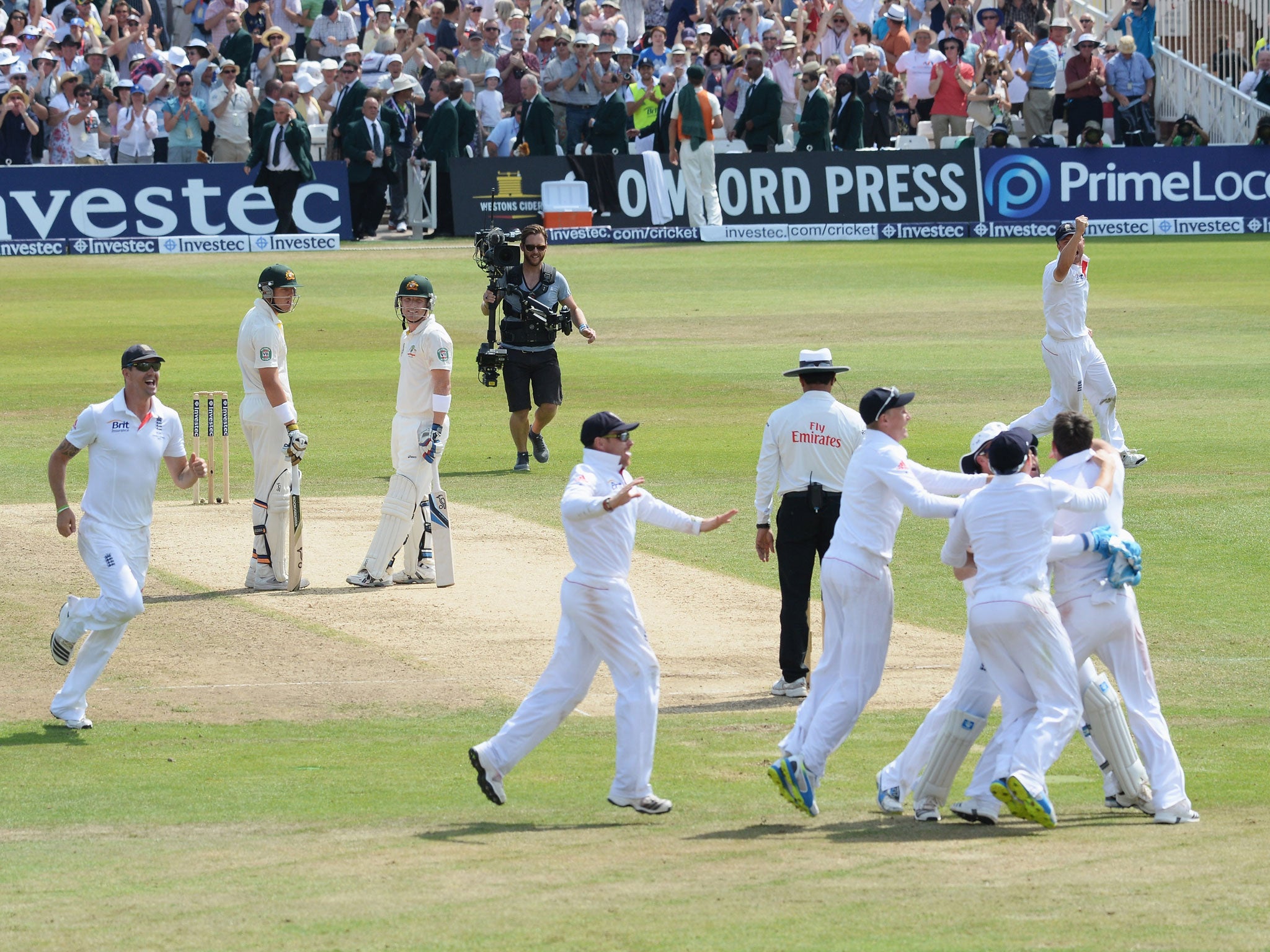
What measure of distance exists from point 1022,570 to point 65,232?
2868cm

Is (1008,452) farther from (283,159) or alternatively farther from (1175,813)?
(283,159)

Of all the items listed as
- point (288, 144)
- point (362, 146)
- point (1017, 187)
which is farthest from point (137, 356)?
point (1017, 187)

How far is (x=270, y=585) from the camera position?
14.1m

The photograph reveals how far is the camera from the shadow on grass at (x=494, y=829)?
8.31 metres

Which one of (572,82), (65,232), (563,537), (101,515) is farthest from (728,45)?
(101,515)

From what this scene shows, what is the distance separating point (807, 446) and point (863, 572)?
6.59ft

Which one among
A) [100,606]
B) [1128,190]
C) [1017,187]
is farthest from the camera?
[1128,190]

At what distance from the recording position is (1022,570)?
8383mm

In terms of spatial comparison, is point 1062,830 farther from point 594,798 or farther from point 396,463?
point 396,463

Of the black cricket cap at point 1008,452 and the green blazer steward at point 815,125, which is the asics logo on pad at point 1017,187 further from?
the black cricket cap at point 1008,452

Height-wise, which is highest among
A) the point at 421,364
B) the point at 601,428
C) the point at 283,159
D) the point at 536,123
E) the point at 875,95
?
the point at 875,95

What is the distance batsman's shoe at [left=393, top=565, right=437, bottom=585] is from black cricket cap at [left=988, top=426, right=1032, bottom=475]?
22.0ft

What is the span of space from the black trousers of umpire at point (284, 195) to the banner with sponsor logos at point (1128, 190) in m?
13.0

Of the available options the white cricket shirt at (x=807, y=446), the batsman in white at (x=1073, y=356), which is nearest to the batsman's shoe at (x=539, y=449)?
the batsman in white at (x=1073, y=356)
